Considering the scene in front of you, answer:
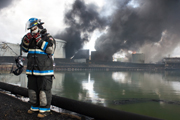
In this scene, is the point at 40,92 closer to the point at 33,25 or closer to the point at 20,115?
the point at 20,115

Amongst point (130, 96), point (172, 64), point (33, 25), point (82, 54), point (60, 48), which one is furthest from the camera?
point (82, 54)

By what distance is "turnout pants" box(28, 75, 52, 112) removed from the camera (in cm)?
267

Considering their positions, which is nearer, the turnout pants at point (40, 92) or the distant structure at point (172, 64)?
the turnout pants at point (40, 92)

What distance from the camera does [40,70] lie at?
8.77 feet

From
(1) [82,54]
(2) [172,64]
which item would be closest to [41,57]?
(1) [82,54]

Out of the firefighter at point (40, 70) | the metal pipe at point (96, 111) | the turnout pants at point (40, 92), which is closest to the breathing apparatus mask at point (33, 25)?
the firefighter at point (40, 70)

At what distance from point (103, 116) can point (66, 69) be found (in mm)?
28689

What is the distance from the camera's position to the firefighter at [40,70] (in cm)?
268

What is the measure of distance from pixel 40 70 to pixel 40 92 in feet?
1.30

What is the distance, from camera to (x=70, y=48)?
4172 centimetres

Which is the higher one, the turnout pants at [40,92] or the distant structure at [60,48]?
the distant structure at [60,48]

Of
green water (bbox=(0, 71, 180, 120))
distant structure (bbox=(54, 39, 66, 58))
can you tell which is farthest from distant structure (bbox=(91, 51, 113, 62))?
green water (bbox=(0, 71, 180, 120))

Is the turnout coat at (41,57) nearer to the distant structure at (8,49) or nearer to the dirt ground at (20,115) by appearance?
the dirt ground at (20,115)

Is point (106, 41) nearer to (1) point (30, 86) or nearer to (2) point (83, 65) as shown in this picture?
(2) point (83, 65)
